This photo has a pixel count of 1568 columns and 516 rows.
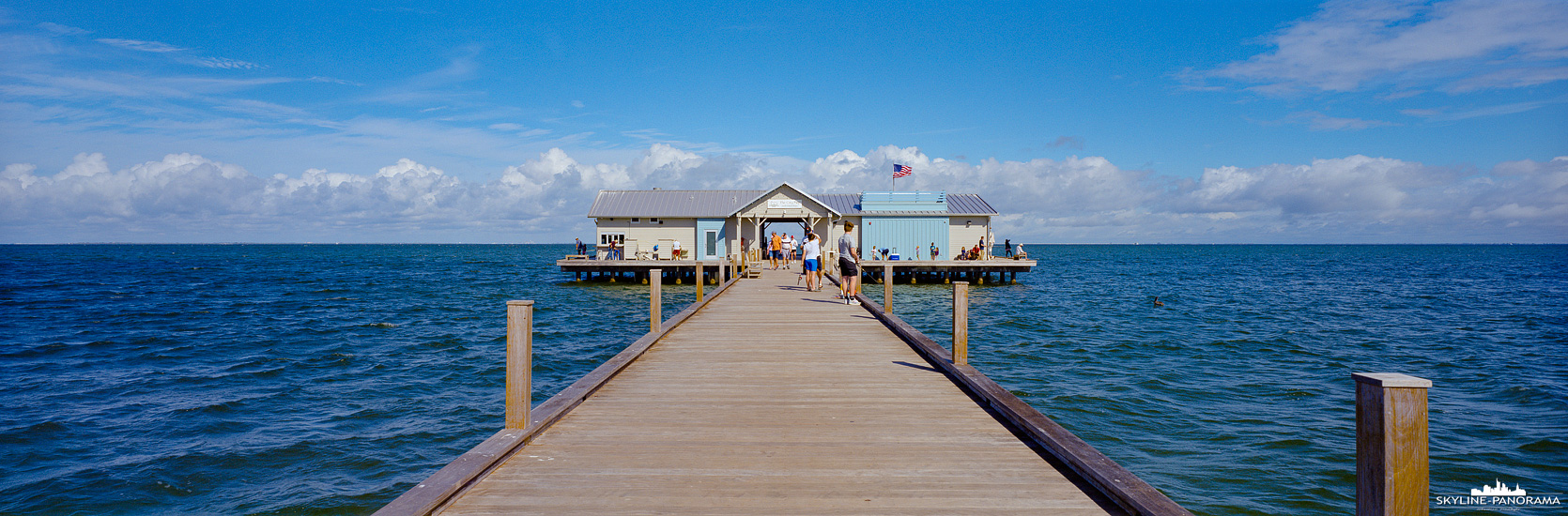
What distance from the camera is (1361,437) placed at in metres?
2.89

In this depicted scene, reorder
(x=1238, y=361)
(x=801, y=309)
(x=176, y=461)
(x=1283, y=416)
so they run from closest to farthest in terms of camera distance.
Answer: (x=176, y=461)
(x=1283, y=416)
(x=801, y=309)
(x=1238, y=361)

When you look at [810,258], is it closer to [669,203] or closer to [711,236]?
[711,236]

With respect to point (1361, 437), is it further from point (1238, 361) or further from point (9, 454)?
point (1238, 361)

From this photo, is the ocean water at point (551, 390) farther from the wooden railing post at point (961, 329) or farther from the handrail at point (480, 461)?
the handrail at point (480, 461)

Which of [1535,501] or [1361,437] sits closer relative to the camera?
[1361,437]

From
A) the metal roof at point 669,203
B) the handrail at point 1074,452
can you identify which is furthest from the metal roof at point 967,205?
the handrail at point 1074,452

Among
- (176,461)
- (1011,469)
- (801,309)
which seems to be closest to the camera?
(1011,469)

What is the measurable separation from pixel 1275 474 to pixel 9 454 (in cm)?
1507

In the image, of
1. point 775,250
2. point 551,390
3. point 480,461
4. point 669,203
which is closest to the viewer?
point 480,461

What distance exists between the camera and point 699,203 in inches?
1492

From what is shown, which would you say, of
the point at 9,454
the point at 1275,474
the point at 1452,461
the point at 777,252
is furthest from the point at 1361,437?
the point at 777,252

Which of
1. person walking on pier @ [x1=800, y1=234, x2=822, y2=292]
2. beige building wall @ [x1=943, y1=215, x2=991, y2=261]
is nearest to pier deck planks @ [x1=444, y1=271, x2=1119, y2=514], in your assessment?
person walking on pier @ [x1=800, y1=234, x2=822, y2=292]

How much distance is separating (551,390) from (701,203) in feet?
86.6

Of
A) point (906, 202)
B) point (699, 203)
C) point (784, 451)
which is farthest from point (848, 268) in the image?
point (699, 203)
